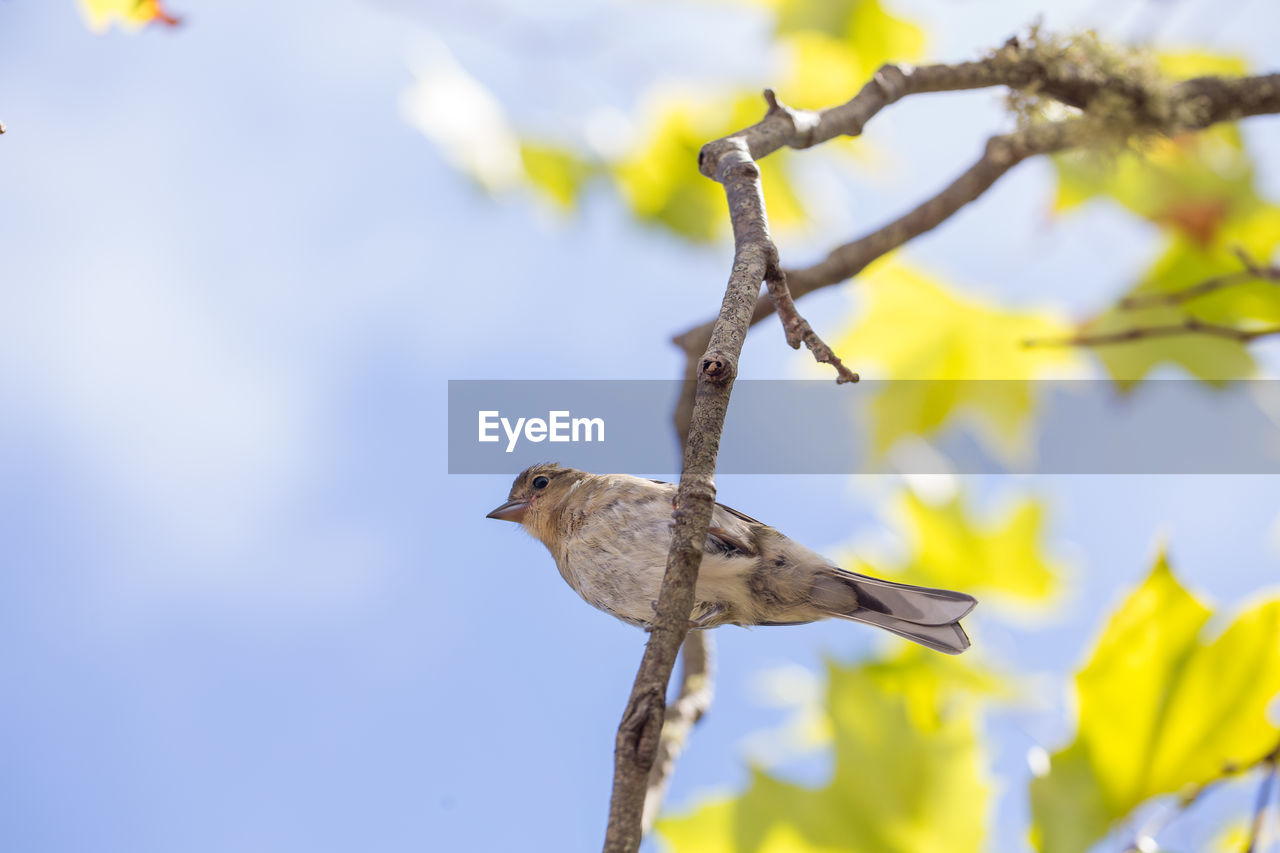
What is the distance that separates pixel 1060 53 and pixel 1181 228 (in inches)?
37.5

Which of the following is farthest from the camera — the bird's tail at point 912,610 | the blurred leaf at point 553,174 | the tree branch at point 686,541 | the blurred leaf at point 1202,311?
the blurred leaf at point 553,174

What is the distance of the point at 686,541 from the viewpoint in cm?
90

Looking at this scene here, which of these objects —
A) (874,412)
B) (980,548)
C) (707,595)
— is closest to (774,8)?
(874,412)

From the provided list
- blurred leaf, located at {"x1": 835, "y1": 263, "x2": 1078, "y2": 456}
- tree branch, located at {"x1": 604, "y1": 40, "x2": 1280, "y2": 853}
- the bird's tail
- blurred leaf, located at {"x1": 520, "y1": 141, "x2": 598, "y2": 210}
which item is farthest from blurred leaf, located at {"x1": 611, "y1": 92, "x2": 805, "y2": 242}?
the bird's tail

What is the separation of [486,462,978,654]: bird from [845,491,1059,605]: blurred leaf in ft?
2.84

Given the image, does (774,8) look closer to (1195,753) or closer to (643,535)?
(643,535)

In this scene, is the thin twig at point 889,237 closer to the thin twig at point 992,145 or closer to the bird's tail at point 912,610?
the thin twig at point 992,145

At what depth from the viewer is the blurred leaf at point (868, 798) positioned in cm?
160

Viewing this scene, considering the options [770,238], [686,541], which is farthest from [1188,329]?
[686,541]

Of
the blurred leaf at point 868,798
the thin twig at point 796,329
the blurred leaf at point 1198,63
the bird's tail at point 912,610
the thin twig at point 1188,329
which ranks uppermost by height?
the blurred leaf at point 1198,63

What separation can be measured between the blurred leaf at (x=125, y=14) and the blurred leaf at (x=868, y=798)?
185 centimetres

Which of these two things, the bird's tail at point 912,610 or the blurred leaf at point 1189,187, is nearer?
the bird's tail at point 912,610

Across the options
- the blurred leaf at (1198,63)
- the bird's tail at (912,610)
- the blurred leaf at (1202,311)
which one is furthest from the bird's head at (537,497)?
the blurred leaf at (1198,63)

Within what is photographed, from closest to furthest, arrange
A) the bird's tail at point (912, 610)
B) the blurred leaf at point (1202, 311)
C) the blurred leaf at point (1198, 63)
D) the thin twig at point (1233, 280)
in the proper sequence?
the bird's tail at point (912, 610), the thin twig at point (1233, 280), the blurred leaf at point (1202, 311), the blurred leaf at point (1198, 63)
